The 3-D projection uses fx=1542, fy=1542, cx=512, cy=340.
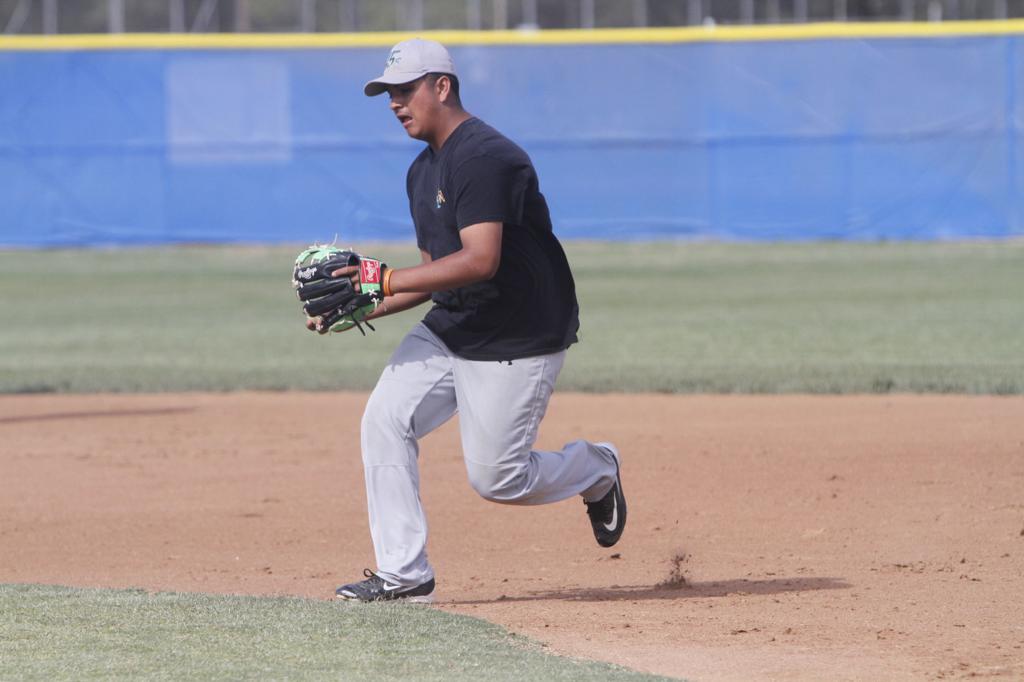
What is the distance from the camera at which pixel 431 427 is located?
5016 millimetres

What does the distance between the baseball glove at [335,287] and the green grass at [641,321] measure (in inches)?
239

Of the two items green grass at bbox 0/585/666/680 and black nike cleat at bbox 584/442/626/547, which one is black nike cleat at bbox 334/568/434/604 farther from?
black nike cleat at bbox 584/442/626/547

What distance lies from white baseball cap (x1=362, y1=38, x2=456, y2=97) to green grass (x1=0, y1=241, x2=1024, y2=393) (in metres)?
6.16

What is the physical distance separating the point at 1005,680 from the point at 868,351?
861cm

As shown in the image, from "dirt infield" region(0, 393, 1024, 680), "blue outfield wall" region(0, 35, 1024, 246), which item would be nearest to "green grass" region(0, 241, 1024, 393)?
"blue outfield wall" region(0, 35, 1024, 246)

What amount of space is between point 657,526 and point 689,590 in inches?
48.4

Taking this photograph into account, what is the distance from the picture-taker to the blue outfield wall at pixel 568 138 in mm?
22781

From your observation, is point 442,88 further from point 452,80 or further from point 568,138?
point 568,138

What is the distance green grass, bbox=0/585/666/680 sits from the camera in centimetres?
401

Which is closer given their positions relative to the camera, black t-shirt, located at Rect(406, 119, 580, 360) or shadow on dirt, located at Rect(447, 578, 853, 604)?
black t-shirt, located at Rect(406, 119, 580, 360)

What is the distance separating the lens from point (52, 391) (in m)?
11.1

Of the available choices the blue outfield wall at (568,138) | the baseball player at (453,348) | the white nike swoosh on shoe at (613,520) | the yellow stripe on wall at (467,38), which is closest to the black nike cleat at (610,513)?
the white nike swoosh on shoe at (613,520)

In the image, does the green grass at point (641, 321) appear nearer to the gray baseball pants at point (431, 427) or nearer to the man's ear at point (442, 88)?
the gray baseball pants at point (431, 427)

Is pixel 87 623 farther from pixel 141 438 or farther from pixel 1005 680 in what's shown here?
pixel 141 438
